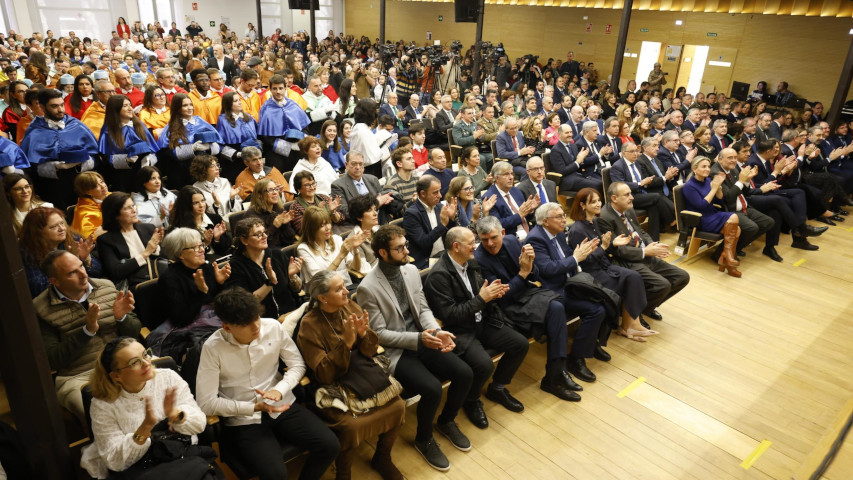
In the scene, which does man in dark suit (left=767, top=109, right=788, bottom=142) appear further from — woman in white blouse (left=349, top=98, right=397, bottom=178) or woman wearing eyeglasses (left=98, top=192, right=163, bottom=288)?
woman wearing eyeglasses (left=98, top=192, right=163, bottom=288)

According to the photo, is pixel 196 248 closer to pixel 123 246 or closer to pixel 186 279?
pixel 186 279

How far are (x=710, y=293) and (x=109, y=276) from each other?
4.76 meters

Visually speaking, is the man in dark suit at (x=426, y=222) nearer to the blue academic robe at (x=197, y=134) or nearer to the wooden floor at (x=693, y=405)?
the wooden floor at (x=693, y=405)

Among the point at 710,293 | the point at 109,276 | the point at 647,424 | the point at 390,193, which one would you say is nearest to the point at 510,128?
the point at 390,193

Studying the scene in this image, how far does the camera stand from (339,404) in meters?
2.49

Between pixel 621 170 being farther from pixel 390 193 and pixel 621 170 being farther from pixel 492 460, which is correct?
pixel 492 460

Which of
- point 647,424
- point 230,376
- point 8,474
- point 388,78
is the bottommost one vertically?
point 647,424

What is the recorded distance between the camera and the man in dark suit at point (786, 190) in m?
5.95

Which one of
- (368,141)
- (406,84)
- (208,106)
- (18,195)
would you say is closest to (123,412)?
(18,195)

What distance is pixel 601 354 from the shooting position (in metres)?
3.86

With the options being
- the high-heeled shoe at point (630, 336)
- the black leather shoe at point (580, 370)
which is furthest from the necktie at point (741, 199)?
the black leather shoe at point (580, 370)

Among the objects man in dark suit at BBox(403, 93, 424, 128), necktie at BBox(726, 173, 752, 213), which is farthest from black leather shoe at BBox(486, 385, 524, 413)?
man in dark suit at BBox(403, 93, 424, 128)

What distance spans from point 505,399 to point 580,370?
652mm

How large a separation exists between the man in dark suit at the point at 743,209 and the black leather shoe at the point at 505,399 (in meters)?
3.39
